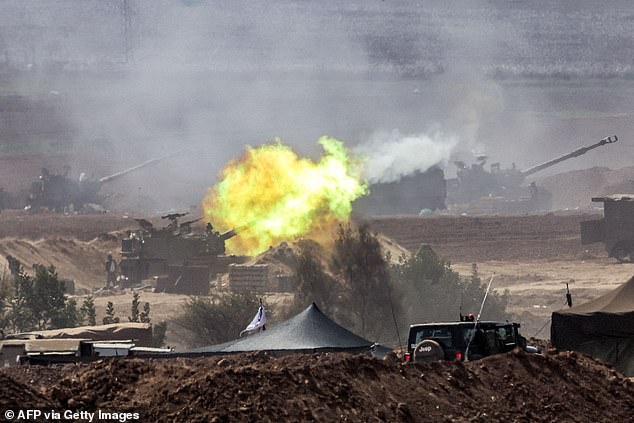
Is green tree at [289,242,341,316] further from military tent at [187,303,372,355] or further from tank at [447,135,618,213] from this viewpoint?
tank at [447,135,618,213]

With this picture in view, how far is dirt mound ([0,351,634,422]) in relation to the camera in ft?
61.6

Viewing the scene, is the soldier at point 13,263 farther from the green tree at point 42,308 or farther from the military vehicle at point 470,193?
the military vehicle at point 470,193

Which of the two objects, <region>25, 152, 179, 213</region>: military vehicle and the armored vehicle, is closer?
the armored vehicle

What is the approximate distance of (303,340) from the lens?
30906mm

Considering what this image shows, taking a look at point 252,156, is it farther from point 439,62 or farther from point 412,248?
point 439,62

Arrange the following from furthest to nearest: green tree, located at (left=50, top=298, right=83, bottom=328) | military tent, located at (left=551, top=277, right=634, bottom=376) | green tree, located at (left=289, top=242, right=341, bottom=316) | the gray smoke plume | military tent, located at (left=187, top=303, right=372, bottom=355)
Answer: the gray smoke plume < green tree, located at (left=289, top=242, right=341, bottom=316) < green tree, located at (left=50, top=298, right=83, bottom=328) < military tent, located at (left=187, top=303, right=372, bottom=355) < military tent, located at (left=551, top=277, right=634, bottom=376)

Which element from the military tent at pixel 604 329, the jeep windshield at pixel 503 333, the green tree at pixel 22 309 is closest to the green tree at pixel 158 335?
the green tree at pixel 22 309

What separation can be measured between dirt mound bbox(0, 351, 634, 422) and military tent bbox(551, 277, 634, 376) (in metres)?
5.56

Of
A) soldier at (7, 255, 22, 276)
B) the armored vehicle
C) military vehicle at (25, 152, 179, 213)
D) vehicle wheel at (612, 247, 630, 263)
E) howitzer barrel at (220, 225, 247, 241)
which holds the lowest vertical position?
the armored vehicle

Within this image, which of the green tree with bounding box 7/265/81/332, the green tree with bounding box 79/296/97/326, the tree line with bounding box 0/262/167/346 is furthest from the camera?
the green tree with bounding box 7/265/81/332

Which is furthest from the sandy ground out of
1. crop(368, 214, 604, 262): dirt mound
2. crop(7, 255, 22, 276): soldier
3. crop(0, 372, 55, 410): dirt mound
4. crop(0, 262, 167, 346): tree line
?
crop(0, 372, 55, 410): dirt mound

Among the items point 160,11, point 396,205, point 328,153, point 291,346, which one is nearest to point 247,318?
point 291,346

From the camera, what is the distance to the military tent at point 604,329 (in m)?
30.2

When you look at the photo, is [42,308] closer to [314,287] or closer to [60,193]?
[314,287]
